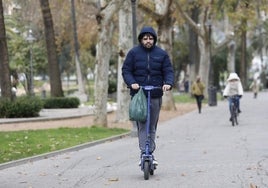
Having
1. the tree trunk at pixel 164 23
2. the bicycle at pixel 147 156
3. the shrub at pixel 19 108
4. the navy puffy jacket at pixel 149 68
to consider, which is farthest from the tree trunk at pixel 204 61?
the bicycle at pixel 147 156

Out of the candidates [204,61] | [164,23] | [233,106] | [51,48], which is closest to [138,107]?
[233,106]

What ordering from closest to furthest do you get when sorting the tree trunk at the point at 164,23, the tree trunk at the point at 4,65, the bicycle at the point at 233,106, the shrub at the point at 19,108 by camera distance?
the bicycle at the point at 233,106 → the shrub at the point at 19,108 → the tree trunk at the point at 4,65 → the tree trunk at the point at 164,23

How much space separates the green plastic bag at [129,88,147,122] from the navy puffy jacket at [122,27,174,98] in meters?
0.18

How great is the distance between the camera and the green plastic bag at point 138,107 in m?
9.68

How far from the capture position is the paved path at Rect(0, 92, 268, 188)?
382 inches

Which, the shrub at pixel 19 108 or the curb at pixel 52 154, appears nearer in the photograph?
the curb at pixel 52 154

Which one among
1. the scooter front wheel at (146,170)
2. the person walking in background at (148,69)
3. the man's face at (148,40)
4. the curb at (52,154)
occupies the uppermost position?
the man's face at (148,40)

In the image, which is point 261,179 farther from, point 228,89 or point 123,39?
point 123,39

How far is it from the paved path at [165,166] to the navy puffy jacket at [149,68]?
4.64ft

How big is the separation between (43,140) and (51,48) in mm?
19041

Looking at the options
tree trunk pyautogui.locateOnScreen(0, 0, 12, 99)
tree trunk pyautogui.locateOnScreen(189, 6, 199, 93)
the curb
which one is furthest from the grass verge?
tree trunk pyautogui.locateOnScreen(189, 6, 199, 93)

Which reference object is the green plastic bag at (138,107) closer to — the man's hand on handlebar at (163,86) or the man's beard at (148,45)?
the man's hand on handlebar at (163,86)

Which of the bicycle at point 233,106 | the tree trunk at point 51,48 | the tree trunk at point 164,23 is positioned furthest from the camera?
the tree trunk at point 51,48

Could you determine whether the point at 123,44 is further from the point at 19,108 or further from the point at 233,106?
the point at 19,108
